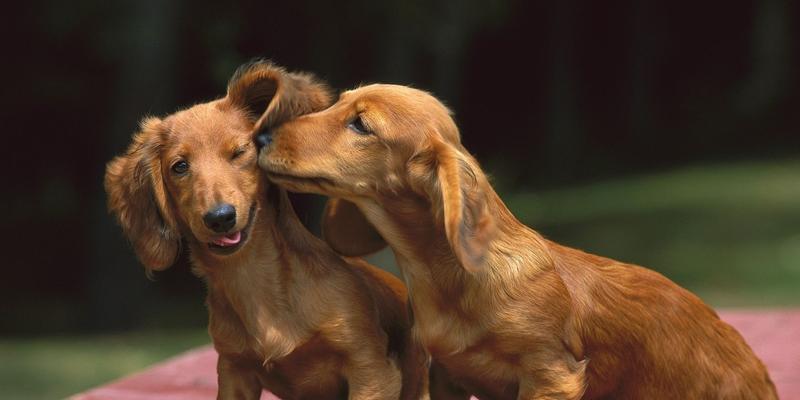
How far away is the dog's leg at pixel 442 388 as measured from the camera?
2971 mm

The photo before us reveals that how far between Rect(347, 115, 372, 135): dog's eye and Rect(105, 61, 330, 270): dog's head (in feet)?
0.57

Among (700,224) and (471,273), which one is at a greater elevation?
(471,273)

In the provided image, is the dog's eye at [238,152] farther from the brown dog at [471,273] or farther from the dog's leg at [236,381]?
the dog's leg at [236,381]

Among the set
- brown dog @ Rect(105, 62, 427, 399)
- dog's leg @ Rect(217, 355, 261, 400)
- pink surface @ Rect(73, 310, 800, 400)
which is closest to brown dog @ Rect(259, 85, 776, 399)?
brown dog @ Rect(105, 62, 427, 399)

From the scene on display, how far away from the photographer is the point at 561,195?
16109 millimetres

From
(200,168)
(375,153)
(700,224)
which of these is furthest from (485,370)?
(700,224)

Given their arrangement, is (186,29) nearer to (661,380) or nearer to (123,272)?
(123,272)

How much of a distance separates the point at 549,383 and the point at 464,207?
470mm

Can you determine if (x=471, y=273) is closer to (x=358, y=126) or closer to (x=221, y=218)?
(x=358, y=126)

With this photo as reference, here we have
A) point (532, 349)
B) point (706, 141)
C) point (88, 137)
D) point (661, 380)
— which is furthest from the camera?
point (706, 141)

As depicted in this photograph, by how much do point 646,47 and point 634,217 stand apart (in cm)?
684

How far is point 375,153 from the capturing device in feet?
8.96

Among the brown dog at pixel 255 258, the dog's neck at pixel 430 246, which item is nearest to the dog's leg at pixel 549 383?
the dog's neck at pixel 430 246

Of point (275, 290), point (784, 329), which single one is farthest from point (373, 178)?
point (784, 329)
